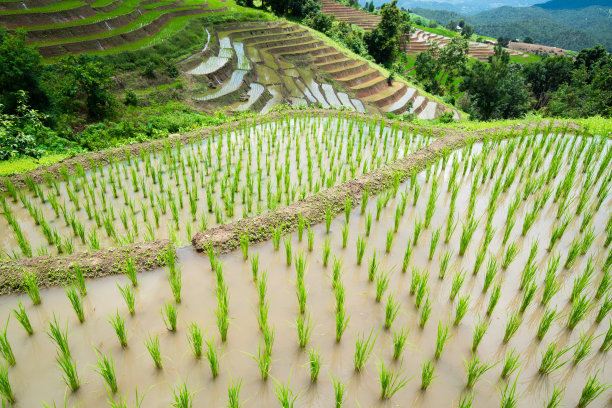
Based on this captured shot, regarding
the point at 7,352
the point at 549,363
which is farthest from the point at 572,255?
the point at 7,352

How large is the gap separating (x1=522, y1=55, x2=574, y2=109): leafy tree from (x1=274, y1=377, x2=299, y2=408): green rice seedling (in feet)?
128

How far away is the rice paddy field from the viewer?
2.31 meters

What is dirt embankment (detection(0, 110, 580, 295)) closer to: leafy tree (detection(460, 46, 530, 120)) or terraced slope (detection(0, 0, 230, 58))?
terraced slope (detection(0, 0, 230, 58))

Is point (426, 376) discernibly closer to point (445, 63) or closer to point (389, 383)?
point (389, 383)

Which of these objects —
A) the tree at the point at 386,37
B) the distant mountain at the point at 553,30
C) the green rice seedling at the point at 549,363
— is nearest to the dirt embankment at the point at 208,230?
the green rice seedling at the point at 549,363

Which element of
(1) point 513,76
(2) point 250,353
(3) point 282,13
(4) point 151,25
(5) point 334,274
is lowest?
(2) point 250,353

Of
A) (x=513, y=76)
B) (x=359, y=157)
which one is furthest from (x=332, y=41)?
(x=359, y=157)

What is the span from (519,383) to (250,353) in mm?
2092

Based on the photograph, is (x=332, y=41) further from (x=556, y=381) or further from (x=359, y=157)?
(x=556, y=381)

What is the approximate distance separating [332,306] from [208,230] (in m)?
1.79

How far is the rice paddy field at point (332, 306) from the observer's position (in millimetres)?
2311

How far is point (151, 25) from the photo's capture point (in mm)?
16531

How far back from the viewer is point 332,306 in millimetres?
3004

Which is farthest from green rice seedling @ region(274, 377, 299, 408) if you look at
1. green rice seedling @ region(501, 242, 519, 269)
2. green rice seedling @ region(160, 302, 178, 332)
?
green rice seedling @ region(501, 242, 519, 269)
